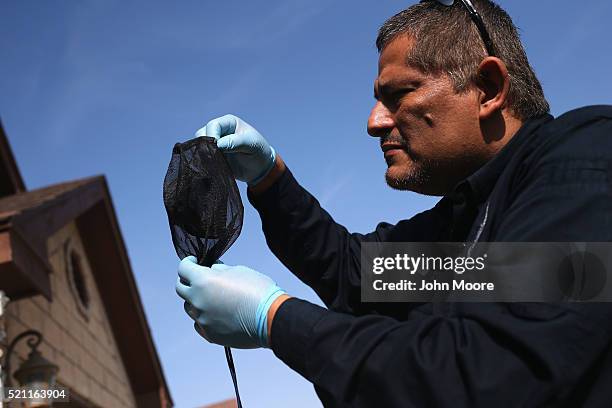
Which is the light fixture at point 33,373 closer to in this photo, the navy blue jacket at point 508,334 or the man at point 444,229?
the man at point 444,229

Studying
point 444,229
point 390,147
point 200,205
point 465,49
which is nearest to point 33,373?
point 200,205

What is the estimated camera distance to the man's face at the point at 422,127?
228 centimetres

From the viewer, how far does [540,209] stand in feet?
5.20

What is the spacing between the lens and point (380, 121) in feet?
7.88

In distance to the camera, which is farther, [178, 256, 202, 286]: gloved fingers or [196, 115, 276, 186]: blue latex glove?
[196, 115, 276, 186]: blue latex glove

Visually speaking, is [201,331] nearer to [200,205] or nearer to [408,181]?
[200,205]

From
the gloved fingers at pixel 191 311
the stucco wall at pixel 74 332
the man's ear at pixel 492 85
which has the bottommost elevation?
the gloved fingers at pixel 191 311

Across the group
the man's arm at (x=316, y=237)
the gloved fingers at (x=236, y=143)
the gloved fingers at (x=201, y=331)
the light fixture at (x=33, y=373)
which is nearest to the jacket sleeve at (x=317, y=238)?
the man's arm at (x=316, y=237)

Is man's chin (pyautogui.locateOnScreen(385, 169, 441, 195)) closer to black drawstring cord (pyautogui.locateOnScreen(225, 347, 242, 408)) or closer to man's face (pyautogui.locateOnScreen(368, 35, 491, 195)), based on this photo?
man's face (pyautogui.locateOnScreen(368, 35, 491, 195))

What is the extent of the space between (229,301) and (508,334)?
81 cm

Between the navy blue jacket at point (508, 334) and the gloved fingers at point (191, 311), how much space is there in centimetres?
40

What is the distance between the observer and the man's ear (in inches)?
89.4

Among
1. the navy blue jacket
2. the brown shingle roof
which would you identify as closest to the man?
the navy blue jacket

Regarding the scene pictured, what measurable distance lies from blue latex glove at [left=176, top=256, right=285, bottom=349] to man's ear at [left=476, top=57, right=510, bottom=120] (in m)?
0.97
